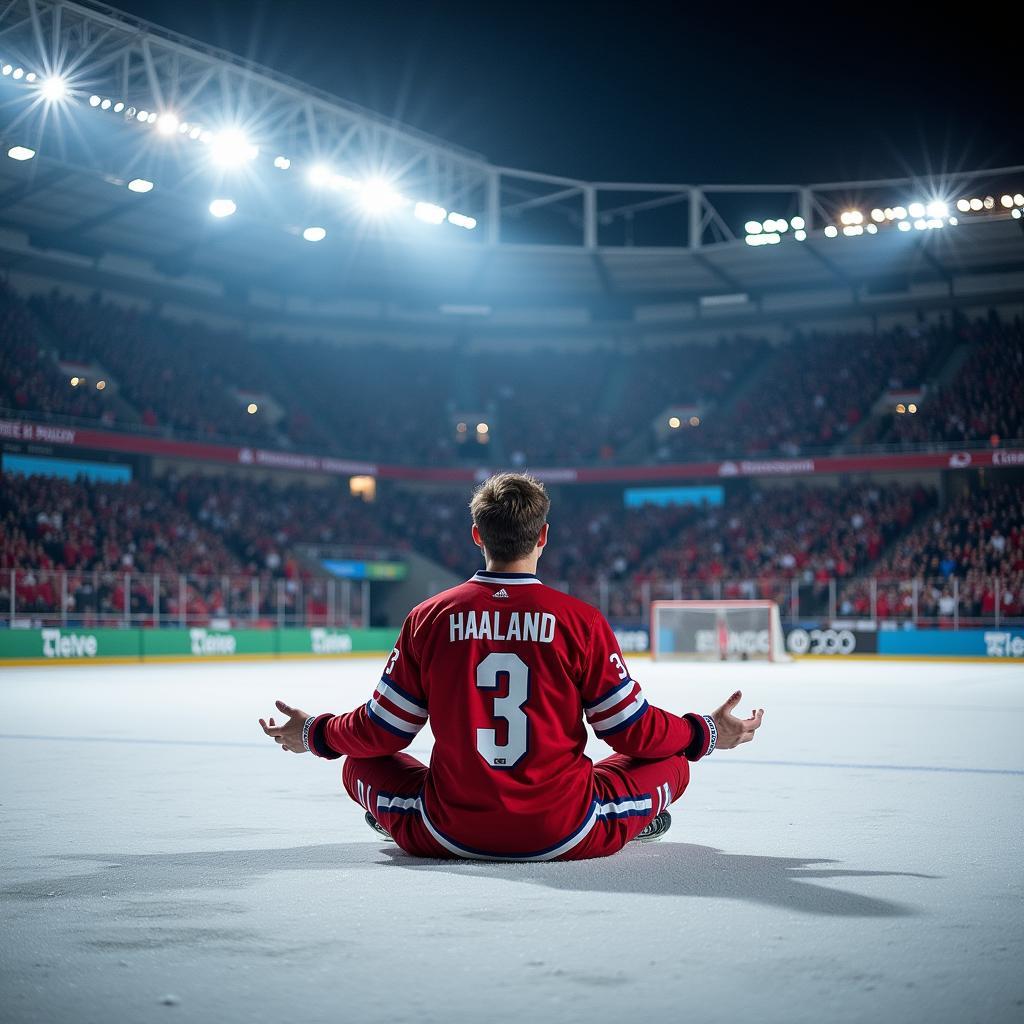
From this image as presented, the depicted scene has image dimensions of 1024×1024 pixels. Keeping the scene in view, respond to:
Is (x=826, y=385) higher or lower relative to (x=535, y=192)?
lower

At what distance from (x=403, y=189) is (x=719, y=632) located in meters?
16.0

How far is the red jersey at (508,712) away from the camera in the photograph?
14.7 ft

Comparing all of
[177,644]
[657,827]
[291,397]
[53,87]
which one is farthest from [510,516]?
[291,397]

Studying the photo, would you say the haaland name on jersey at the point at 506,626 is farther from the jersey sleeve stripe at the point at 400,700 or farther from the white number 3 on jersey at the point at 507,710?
the jersey sleeve stripe at the point at 400,700

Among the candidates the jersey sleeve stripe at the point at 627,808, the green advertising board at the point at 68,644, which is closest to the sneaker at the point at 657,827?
the jersey sleeve stripe at the point at 627,808

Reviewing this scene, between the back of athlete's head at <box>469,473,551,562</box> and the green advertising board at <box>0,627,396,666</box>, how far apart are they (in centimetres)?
2441

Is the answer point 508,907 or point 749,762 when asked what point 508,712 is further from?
point 749,762

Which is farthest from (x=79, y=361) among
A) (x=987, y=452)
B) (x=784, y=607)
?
(x=987, y=452)

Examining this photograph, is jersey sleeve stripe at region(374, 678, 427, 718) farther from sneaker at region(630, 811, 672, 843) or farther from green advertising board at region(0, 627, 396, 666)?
green advertising board at region(0, 627, 396, 666)

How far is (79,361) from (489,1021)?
136 feet

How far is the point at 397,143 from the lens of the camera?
36594 millimetres

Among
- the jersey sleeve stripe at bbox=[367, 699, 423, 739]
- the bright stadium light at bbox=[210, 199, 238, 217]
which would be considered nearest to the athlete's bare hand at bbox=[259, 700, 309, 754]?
the jersey sleeve stripe at bbox=[367, 699, 423, 739]

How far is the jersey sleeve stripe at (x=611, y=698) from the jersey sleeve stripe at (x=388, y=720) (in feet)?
2.19

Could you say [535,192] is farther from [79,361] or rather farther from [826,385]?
[79,361]
